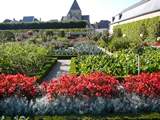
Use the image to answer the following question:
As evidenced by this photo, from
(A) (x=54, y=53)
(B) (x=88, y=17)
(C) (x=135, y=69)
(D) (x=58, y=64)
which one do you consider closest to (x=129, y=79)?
(C) (x=135, y=69)

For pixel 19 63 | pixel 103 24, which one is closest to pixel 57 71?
pixel 19 63

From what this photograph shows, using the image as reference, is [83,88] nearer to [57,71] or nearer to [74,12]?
[57,71]

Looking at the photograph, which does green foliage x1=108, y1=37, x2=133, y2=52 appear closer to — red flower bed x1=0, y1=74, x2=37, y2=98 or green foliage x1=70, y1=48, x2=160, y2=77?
green foliage x1=70, y1=48, x2=160, y2=77

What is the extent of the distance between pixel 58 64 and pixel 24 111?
508 inches

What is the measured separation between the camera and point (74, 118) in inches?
297

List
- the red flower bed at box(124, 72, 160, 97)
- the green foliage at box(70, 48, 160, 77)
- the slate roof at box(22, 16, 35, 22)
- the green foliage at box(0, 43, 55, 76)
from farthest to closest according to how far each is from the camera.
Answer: the slate roof at box(22, 16, 35, 22), the green foliage at box(0, 43, 55, 76), the green foliage at box(70, 48, 160, 77), the red flower bed at box(124, 72, 160, 97)

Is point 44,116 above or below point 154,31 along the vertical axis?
below

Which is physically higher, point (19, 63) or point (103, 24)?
point (103, 24)

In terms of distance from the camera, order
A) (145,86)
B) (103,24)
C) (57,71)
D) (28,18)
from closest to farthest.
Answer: (145,86) → (57,71) → (103,24) → (28,18)

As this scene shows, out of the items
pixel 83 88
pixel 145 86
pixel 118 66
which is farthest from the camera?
pixel 118 66

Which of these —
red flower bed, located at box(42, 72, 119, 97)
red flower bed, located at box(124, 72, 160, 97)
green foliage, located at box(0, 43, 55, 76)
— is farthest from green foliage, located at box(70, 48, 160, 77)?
red flower bed, located at box(42, 72, 119, 97)

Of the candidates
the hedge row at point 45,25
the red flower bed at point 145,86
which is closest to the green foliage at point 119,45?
the red flower bed at point 145,86

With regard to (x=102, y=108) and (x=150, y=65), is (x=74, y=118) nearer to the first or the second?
(x=102, y=108)

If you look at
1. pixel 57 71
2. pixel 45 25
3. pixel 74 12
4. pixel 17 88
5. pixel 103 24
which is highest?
pixel 74 12
